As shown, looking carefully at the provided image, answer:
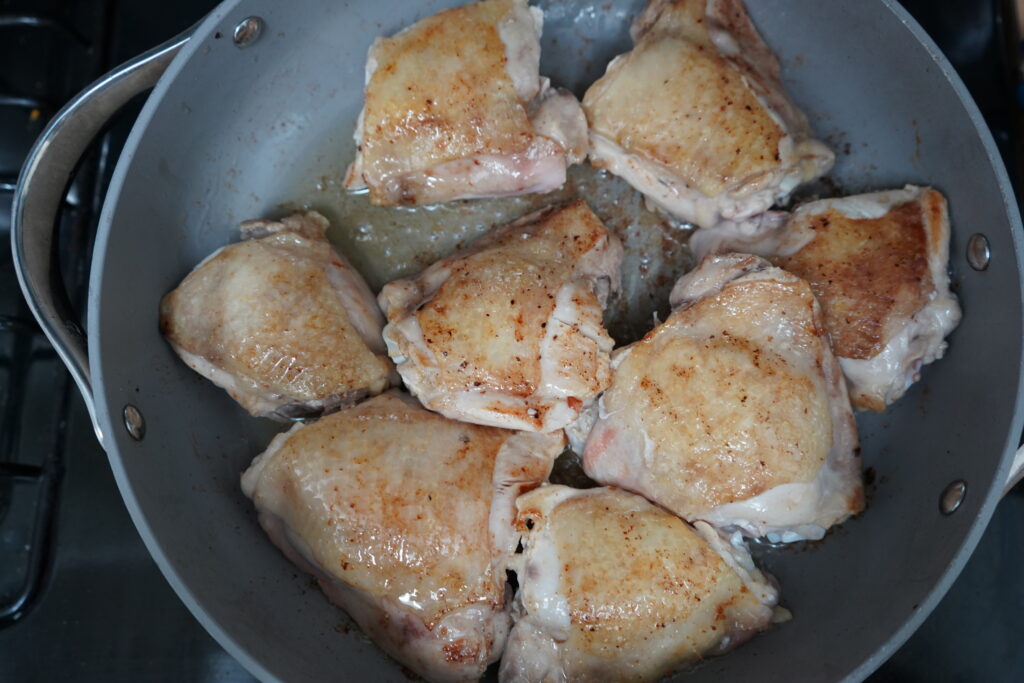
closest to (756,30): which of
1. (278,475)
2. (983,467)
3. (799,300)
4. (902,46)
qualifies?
(902,46)

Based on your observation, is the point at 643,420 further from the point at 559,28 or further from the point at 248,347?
the point at 559,28

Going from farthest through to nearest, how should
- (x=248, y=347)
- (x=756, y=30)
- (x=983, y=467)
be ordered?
(x=756, y=30) < (x=248, y=347) < (x=983, y=467)

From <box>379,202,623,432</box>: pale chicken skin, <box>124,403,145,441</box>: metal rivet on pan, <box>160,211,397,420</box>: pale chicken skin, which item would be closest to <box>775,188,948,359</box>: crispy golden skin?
<box>379,202,623,432</box>: pale chicken skin

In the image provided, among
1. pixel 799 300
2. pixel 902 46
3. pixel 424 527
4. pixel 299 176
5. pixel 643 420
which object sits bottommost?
pixel 424 527

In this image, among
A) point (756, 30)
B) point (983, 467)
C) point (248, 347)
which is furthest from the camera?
point (756, 30)

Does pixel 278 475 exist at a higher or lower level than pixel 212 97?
lower

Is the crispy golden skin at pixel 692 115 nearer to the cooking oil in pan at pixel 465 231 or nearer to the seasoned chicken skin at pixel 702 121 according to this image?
the seasoned chicken skin at pixel 702 121

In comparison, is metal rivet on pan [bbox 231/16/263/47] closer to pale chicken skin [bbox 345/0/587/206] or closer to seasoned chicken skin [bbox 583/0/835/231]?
pale chicken skin [bbox 345/0/587/206]
